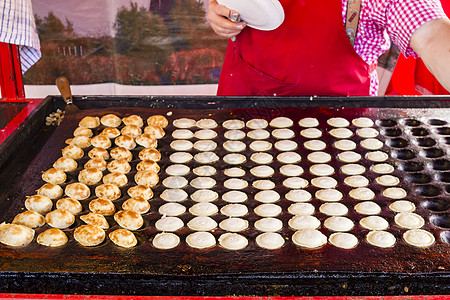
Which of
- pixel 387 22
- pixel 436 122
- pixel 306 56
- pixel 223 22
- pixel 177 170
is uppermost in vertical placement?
pixel 387 22

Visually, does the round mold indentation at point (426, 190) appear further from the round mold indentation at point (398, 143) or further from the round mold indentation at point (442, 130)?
the round mold indentation at point (442, 130)

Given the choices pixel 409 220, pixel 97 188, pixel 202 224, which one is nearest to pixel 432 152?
→ pixel 409 220

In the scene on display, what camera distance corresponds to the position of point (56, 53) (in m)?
4.28

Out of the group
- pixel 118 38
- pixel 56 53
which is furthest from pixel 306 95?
pixel 56 53

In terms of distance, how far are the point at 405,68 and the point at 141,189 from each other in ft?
8.48

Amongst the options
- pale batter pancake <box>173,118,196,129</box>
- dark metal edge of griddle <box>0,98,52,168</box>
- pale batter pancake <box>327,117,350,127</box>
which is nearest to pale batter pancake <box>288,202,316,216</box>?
pale batter pancake <box>327,117,350,127</box>

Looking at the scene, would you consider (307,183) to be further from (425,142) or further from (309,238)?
(425,142)

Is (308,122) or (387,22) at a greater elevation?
(387,22)

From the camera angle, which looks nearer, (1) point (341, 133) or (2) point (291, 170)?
(2) point (291, 170)

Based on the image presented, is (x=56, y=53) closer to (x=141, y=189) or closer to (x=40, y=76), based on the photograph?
(x=40, y=76)

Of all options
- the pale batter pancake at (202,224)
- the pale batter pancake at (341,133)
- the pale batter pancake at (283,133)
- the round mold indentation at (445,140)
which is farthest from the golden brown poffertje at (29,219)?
the round mold indentation at (445,140)

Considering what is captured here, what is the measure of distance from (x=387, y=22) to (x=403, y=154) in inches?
23.8

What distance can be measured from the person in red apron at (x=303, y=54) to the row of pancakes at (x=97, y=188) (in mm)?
688

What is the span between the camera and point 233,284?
1330 millimetres
